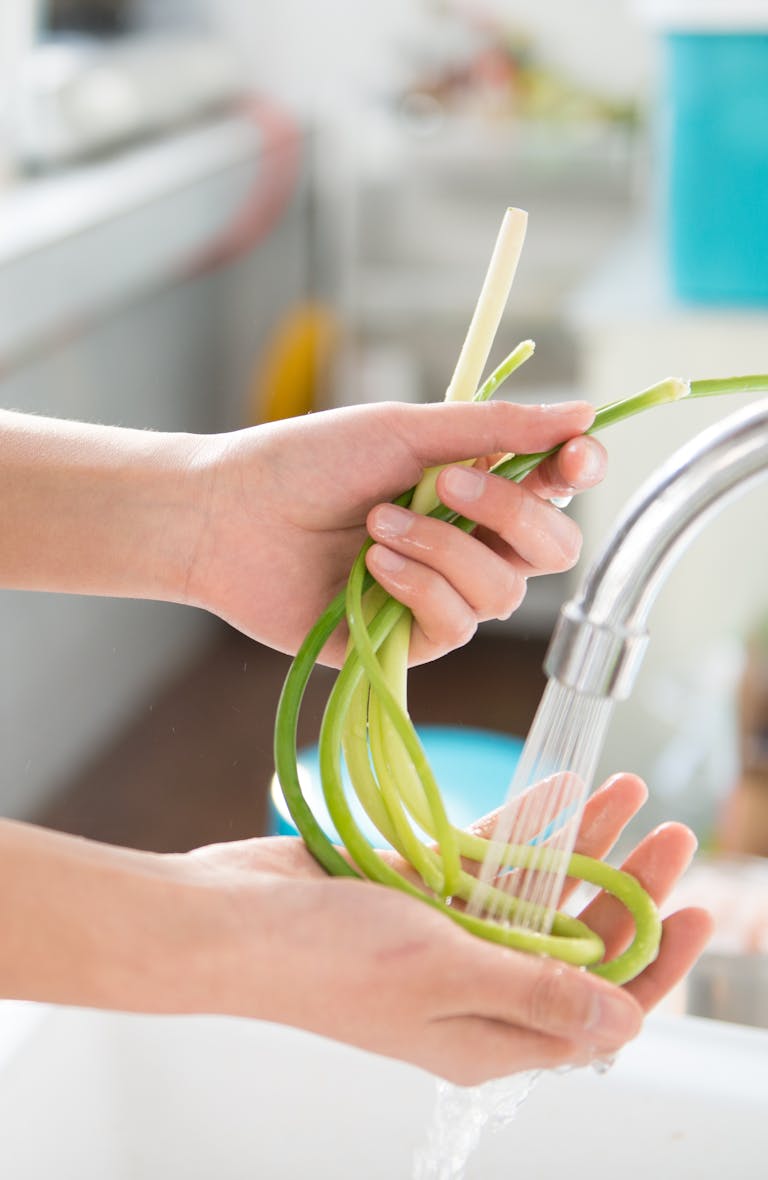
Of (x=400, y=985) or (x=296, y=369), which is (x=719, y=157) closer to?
(x=296, y=369)

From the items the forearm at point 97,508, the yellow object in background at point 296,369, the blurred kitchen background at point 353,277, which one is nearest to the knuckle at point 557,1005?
the forearm at point 97,508

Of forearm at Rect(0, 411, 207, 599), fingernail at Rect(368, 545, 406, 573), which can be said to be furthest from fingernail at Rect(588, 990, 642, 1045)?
forearm at Rect(0, 411, 207, 599)

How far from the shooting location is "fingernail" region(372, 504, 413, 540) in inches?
24.9

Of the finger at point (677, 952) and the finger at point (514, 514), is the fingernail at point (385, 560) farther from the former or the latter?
the finger at point (677, 952)

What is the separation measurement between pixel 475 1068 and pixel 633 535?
0.19m

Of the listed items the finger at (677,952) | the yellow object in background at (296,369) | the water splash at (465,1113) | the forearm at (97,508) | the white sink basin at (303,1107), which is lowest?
the yellow object in background at (296,369)

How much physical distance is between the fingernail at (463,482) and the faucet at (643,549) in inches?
4.0

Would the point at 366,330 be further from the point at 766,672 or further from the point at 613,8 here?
the point at 766,672

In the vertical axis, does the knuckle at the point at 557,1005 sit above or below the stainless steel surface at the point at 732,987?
above

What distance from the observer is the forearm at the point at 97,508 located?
2.40 feet

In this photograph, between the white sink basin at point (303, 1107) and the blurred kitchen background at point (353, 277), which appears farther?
the blurred kitchen background at point (353, 277)

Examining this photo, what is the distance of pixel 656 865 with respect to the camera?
0.61 m

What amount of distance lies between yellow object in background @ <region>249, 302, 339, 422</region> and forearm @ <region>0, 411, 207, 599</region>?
1.66 metres

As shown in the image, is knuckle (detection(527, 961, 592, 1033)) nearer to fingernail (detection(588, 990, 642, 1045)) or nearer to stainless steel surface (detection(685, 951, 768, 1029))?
fingernail (detection(588, 990, 642, 1045))
